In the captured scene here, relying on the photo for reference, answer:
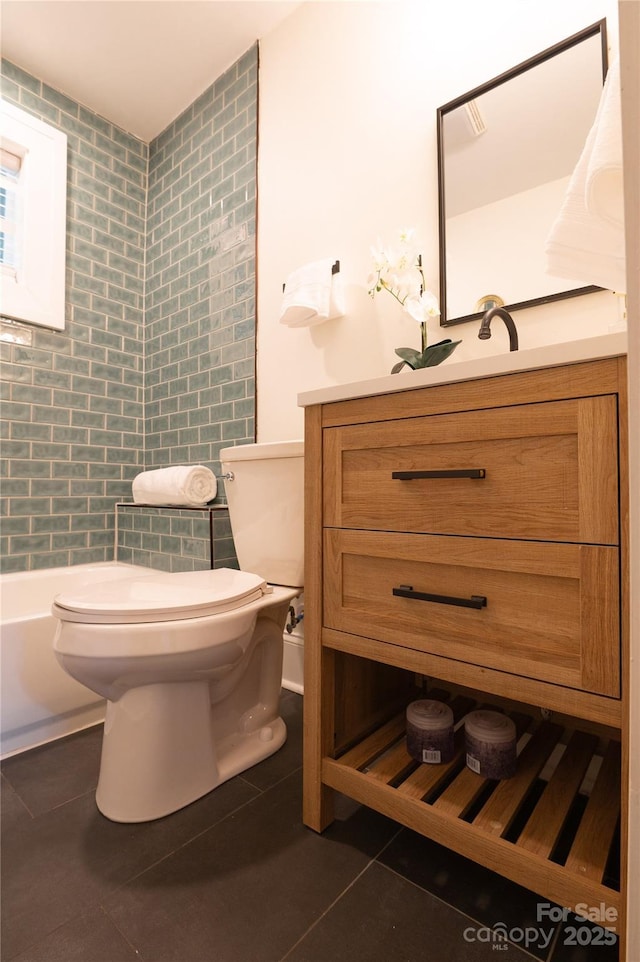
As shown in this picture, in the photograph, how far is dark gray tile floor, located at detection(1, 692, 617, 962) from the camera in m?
0.70

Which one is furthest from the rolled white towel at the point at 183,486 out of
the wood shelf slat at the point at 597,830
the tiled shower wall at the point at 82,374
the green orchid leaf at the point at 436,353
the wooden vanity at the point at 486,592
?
the wood shelf slat at the point at 597,830

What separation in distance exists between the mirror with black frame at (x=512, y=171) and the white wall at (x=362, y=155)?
0.05 metres

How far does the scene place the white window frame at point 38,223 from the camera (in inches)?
76.2

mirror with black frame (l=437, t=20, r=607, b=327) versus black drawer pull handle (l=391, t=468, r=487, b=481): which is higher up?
mirror with black frame (l=437, t=20, r=607, b=327)

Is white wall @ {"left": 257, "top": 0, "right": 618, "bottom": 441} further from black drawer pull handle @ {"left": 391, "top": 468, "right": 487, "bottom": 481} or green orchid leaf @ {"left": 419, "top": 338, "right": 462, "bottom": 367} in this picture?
black drawer pull handle @ {"left": 391, "top": 468, "right": 487, "bottom": 481}

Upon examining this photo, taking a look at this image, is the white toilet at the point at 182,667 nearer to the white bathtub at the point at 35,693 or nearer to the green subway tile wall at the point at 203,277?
→ the white bathtub at the point at 35,693

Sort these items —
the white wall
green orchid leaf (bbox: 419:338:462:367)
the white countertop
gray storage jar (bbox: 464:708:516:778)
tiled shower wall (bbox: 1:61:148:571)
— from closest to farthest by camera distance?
1. the white countertop
2. gray storage jar (bbox: 464:708:516:778)
3. green orchid leaf (bbox: 419:338:462:367)
4. the white wall
5. tiled shower wall (bbox: 1:61:148:571)

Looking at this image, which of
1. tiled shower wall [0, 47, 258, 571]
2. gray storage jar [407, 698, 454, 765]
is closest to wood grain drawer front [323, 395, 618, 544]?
gray storage jar [407, 698, 454, 765]

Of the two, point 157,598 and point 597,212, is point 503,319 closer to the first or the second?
point 597,212

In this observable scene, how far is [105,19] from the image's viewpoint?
1.77 metres

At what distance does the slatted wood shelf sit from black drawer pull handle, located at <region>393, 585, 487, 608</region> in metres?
0.36

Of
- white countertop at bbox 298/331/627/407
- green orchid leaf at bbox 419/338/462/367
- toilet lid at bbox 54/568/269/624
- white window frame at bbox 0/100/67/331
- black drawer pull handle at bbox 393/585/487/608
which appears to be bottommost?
toilet lid at bbox 54/568/269/624

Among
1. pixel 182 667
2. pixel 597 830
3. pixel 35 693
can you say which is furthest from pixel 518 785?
pixel 35 693

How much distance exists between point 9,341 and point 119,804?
187 centimetres
